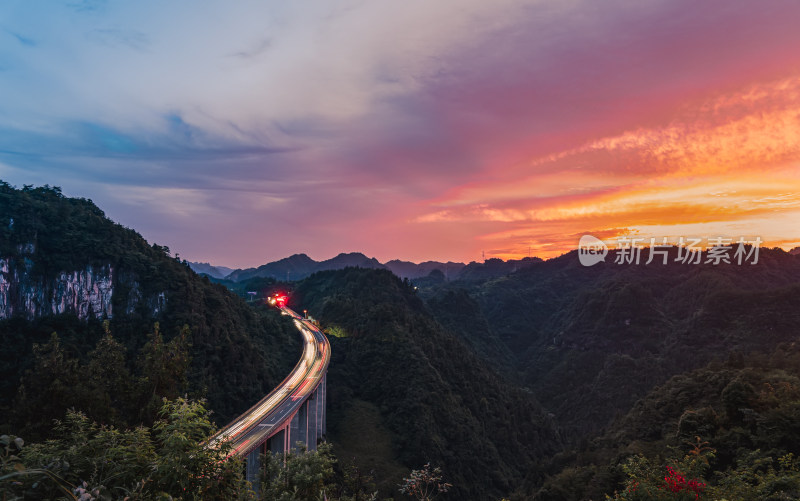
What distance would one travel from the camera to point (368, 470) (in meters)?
68.9

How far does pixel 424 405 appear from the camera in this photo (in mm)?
85750

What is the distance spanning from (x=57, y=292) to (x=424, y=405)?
75984mm

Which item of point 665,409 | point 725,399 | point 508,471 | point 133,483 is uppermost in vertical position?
point 133,483

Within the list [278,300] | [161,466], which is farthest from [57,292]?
[278,300]

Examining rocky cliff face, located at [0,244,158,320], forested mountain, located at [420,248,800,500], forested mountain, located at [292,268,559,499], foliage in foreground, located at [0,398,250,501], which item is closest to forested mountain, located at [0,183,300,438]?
rocky cliff face, located at [0,244,158,320]

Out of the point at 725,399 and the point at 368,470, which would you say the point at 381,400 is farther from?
the point at 725,399

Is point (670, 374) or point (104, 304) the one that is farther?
point (670, 374)

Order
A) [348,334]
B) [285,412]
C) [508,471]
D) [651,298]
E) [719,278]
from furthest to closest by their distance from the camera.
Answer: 1. [651,298]
2. [719,278]
3. [348,334]
4. [508,471]
5. [285,412]

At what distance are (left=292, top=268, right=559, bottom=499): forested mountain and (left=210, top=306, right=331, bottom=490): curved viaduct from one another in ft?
31.4

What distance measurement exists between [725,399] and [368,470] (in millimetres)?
52505

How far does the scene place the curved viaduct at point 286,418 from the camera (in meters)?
43.5

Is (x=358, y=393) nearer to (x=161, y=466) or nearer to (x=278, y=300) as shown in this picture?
(x=278, y=300)

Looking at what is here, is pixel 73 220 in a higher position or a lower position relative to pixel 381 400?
higher

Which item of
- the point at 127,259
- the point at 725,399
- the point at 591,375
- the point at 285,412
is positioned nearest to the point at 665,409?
the point at 725,399
